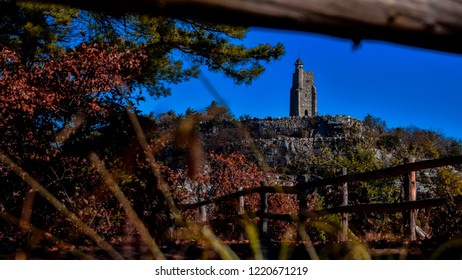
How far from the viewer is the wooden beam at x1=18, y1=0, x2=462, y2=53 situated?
3.76 ft

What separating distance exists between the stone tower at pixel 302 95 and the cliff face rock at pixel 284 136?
148ft

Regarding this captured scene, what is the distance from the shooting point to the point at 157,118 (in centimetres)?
891

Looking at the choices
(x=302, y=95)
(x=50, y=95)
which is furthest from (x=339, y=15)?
(x=302, y=95)

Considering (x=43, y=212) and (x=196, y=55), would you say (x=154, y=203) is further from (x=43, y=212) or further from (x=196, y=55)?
(x=196, y=55)

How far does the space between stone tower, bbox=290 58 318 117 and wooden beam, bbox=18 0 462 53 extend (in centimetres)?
8790

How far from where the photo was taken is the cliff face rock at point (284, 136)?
17.1 metres

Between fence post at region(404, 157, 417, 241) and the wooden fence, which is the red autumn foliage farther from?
fence post at region(404, 157, 417, 241)

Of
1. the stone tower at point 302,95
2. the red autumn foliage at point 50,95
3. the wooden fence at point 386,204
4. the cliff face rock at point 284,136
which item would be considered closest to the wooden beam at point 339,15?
the cliff face rock at point 284,136

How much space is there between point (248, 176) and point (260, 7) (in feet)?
46.3

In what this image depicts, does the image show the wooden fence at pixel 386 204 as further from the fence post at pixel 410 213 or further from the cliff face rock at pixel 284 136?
the cliff face rock at pixel 284 136

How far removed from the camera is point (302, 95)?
90625 millimetres

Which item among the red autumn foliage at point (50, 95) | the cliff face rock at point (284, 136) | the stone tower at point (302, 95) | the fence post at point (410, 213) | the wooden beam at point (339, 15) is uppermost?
the stone tower at point (302, 95)

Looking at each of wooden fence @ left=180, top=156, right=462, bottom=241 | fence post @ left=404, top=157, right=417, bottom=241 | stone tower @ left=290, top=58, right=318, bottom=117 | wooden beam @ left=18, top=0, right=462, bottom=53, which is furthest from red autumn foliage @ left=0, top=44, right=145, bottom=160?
stone tower @ left=290, top=58, right=318, bottom=117
